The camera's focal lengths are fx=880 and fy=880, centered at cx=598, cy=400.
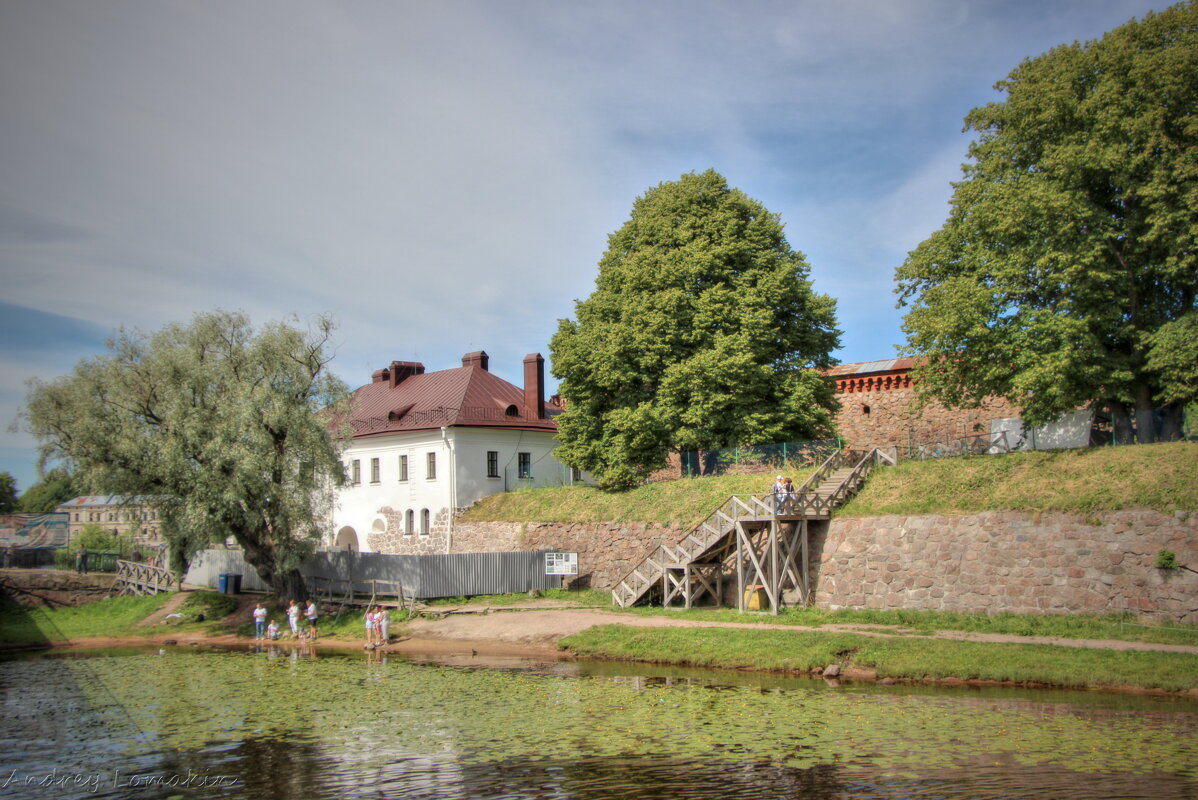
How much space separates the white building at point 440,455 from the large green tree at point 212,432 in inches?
401

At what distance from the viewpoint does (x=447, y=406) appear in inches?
1773

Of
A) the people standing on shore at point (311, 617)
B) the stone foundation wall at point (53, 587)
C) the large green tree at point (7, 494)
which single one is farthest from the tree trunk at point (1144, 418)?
the large green tree at point (7, 494)

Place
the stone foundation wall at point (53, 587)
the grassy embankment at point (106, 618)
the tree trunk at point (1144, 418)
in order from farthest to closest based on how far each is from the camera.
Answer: the stone foundation wall at point (53, 587) < the grassy embankment at point (106, 618) < the tree trunk at point (1144, 418)

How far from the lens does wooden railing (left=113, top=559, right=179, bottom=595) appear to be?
40.2 metres

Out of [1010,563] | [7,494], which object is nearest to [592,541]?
[1010,563]

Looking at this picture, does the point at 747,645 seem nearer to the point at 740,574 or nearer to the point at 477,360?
the point at 740,574

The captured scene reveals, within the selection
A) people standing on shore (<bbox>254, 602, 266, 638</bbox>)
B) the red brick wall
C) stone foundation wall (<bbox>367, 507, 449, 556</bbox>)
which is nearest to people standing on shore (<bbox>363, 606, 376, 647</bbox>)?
people standing on shore (<bbox>254, 602, 266, 638</bbox>)

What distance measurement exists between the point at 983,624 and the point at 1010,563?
2.29 meters

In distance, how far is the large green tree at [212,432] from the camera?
99.6 ft

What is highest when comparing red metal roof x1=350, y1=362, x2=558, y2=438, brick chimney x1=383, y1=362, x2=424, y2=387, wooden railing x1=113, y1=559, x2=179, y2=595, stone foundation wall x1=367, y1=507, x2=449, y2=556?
brick chimney x1=383, y1=362, x2=424, y2=387

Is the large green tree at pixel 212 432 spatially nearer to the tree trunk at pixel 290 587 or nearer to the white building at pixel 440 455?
the tree trunk at pixel 290 587

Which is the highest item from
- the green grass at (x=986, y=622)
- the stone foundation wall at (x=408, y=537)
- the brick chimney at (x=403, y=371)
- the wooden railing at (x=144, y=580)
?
the brick chimney at (x=403, y=371)

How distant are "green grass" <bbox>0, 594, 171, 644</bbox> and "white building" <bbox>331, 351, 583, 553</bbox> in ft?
31.9

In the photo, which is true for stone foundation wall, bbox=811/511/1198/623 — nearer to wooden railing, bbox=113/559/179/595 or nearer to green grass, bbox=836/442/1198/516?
green grass, bbox=836/442/1198/516
